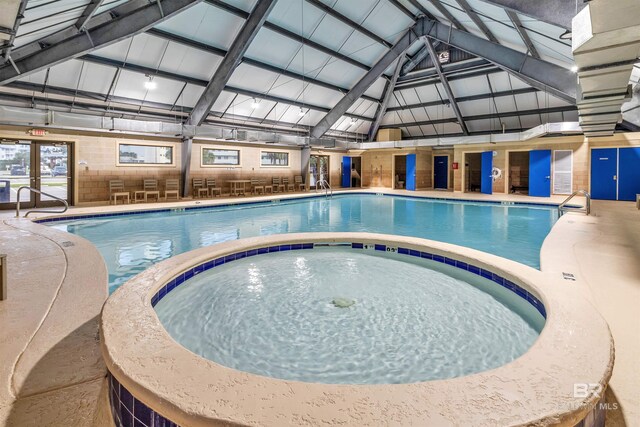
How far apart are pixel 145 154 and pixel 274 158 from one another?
5564 mm

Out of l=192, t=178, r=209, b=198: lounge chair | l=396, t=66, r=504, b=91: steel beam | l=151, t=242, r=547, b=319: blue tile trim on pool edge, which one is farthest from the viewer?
l=192, t=178, r=209, b=198: lounge chair

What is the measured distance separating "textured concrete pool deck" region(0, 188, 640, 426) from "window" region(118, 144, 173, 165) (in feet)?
16.7

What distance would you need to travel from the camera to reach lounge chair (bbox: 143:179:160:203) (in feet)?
36.5

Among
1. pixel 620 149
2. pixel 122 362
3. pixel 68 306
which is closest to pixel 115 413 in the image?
pixel 122 362

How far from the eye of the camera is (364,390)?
5.20 feet

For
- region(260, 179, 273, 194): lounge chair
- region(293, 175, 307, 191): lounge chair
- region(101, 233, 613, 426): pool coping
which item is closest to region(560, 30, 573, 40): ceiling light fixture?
region(101, 233, 613, 426): pool coping

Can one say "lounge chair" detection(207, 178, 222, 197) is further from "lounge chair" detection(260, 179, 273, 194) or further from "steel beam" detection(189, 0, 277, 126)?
"steel beam" detection(189, 0, 277, 126)

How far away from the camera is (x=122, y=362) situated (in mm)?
Result: 1733

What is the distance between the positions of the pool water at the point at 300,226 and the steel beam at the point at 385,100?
6096mm

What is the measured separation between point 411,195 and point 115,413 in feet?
45.0

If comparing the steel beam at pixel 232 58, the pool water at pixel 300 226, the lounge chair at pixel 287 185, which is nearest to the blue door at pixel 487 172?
the pool water at pixel 300 226

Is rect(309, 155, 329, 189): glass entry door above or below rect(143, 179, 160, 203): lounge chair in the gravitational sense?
above

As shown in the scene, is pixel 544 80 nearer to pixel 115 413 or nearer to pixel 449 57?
pixel 449 57

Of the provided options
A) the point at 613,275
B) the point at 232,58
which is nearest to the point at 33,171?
the point at 232,58
